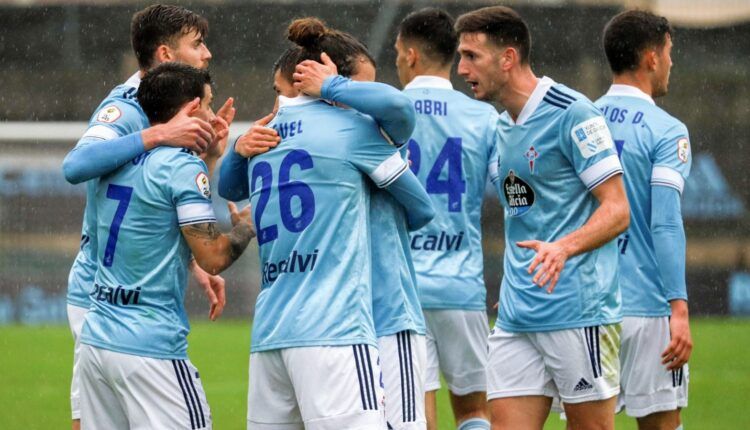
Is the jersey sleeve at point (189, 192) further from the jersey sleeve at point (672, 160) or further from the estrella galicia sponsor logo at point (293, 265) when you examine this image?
the jersey sleeve at point (672, 160)

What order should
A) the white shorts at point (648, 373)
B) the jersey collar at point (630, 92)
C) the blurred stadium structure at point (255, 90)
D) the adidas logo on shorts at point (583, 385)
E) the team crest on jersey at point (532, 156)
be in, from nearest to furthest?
the adidas logo on shorts at point (583, 385), the team crest on jersey at point (532, 156), the white shorts at point (648, 373), the jersey collar at point (630, 92), the blurred stadium structure at point (255, 90)

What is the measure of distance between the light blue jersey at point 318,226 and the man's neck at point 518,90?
0.96 m

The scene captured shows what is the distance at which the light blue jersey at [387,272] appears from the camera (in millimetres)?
4375

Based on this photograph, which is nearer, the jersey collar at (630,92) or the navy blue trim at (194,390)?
the navy blue trim at (194,390)

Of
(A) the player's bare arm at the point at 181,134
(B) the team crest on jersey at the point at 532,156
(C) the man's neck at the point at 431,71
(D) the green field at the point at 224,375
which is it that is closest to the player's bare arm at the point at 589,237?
(B) the team crest on jersey at the point at 532,156

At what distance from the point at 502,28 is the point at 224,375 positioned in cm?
615

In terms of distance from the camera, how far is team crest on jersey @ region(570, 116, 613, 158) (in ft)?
15.4

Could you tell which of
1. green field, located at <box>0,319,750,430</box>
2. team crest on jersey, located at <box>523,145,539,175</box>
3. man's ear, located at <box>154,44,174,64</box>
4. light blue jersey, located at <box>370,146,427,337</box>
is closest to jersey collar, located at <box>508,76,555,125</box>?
team crest on jersey, located at <box>523,145,539,175</box>

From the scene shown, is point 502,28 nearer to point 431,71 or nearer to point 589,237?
point 589,237

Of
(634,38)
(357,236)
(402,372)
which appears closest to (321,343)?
(357,236)

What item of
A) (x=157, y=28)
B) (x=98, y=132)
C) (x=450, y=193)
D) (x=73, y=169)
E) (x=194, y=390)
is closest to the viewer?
(x=194, y=390)

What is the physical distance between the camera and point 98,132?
4676 mm

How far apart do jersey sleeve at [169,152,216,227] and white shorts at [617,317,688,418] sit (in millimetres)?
2262

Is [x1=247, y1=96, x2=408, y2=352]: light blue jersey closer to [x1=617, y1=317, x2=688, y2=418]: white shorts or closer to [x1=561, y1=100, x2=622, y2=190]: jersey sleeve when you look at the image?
[x1=561, y1=100, x2=622, y2=190]: jersey sleeve
